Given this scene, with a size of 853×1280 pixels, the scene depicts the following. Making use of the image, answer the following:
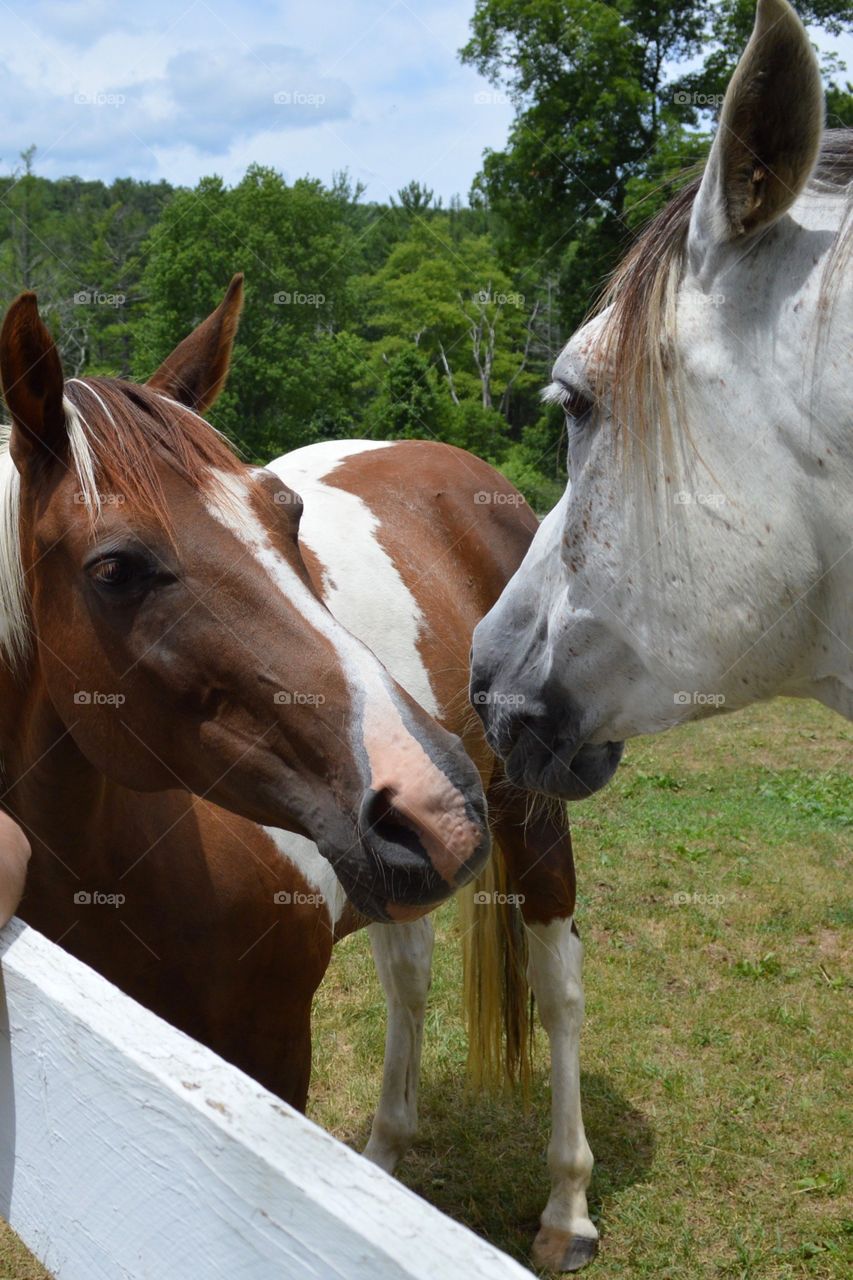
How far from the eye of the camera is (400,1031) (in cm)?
358

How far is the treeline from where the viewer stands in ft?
59.0

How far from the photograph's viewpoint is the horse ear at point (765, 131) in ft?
4.10

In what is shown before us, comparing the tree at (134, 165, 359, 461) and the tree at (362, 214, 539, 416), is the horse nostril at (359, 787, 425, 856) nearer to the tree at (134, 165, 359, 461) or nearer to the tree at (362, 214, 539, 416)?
the tree at (134, 165, 359, 461)

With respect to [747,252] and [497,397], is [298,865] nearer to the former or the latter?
[747,252]

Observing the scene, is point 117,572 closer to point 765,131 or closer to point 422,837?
point 422,837

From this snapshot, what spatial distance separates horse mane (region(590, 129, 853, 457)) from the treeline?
265mm

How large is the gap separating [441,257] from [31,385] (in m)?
38.6

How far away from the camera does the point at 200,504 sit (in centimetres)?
182

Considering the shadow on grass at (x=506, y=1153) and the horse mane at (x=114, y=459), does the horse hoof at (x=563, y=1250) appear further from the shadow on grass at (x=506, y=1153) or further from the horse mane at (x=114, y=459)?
the horse mane at (x=114, y=459)

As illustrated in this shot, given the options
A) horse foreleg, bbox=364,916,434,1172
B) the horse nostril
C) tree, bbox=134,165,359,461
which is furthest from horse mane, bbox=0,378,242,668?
tree, bbox=134,165,359,461

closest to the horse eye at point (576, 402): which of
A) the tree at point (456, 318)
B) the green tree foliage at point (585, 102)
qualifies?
the green tree foliage at point (585, 102)

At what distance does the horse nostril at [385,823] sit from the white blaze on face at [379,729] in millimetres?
13

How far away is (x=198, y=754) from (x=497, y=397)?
41861mm

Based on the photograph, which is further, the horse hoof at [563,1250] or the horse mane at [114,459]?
the horse hoof at [563,1250]
